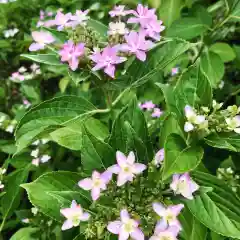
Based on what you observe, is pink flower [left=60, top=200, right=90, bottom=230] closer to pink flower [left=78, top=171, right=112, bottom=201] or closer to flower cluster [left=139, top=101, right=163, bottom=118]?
pink flower [left=78, top=171, right=112, bottom=201]

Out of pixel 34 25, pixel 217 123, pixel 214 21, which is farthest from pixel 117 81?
pixel 34 25

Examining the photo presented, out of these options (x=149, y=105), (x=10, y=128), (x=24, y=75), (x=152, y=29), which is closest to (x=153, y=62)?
(x=152, y=29)

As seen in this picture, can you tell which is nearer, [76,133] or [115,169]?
[115,169]

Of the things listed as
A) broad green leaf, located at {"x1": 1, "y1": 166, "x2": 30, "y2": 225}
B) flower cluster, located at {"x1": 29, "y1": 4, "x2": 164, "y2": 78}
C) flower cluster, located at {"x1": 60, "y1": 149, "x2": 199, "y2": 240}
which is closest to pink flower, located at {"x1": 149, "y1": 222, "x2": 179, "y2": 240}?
flower cluster, located at {"x1": 60, "y1": 149, "x2": 199, "y2": 240}

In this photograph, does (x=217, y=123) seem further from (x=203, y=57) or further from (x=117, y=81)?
(x=203, y=57)

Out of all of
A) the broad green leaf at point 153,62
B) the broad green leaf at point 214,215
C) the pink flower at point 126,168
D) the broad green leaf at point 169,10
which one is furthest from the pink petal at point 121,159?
the broad green leaf at point 169,10

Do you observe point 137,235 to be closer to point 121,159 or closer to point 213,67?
point 121,159

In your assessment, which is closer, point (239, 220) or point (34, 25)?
point (239, 220)
